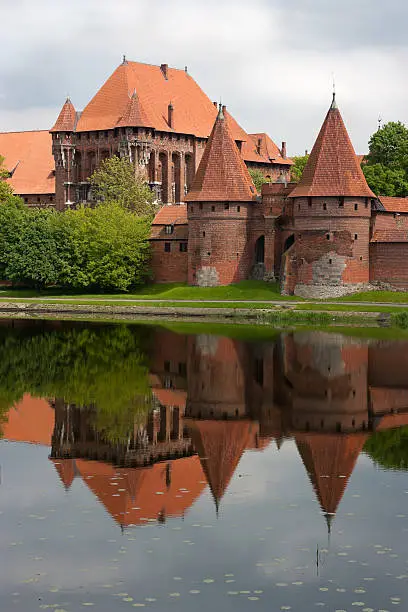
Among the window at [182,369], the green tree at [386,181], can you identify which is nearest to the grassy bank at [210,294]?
the green tree at [386,181]

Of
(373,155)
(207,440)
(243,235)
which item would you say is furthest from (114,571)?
(373,155)

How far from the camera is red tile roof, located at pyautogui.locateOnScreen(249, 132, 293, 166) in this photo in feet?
354

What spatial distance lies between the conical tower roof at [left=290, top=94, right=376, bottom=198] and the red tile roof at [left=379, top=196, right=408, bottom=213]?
3034 mm

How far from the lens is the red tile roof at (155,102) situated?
306 ft

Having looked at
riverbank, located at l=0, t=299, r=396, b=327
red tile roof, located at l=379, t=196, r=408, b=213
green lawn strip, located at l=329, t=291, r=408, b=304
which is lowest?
riverbank, located at l=0, t=299, r=396, b=327

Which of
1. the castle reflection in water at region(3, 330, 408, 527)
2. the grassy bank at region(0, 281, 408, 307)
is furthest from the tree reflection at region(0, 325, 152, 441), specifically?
the grassy bank at region(0, 281, 408, 307)

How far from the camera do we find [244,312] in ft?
186

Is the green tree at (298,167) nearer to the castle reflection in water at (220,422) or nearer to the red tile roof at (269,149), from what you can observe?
the red tile roof at (269,149)

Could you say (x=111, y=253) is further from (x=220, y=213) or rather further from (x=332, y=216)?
(x=332, y=216)

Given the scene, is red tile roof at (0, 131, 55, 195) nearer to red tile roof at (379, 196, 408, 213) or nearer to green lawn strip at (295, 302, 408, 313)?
red tile roof at (379, 196, 408, 213)

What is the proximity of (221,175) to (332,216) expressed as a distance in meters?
8.42

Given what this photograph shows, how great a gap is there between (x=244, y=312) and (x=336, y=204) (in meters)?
10.2

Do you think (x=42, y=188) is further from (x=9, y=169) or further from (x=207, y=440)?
(x=207, y=440)

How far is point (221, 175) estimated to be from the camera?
2655 inches
